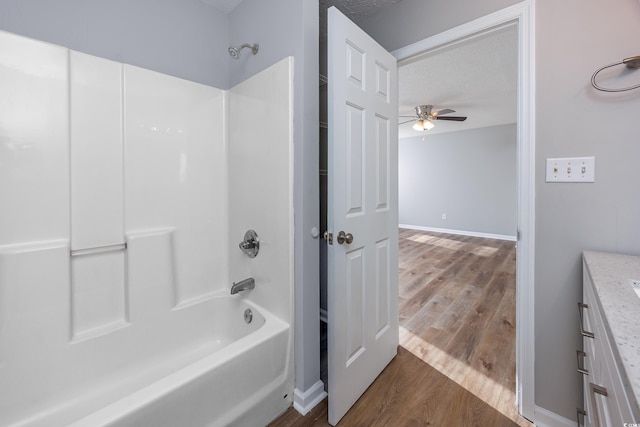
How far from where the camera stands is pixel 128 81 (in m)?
1.46

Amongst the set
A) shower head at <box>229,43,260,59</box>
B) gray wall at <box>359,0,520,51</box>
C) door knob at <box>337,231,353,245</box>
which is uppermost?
gray wall at <box>359,0,520,51</box>

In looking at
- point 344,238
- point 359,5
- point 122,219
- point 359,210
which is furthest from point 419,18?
point 122,219

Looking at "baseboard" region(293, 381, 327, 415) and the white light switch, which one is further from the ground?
the white light switch

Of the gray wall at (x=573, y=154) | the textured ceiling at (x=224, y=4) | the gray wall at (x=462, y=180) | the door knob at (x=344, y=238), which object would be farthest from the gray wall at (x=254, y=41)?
the gray wall at (x=462, y=180)

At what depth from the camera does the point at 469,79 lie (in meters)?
3.21

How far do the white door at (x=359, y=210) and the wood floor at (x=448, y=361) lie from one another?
14 cm

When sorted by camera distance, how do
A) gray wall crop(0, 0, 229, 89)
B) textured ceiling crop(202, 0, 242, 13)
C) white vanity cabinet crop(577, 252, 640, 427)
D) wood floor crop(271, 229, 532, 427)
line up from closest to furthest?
white vanity cabinet crop(577, 252, 640, 427)
gray wall crop(0, 0, 229, 89)
wood floor crop(271, 229, 532, 427)
textured ceiling crop(202, 0, 242, 13)

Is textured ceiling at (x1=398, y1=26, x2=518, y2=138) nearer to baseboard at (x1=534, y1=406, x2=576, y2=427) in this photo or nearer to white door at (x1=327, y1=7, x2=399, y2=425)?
white door at (x1=327, y1=7, x2=399, y2=425)

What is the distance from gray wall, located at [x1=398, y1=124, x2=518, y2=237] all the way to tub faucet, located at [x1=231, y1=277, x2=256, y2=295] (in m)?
5.91

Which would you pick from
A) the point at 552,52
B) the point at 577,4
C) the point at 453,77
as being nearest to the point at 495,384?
the point at 552,52

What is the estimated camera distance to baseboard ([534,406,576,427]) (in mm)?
1284

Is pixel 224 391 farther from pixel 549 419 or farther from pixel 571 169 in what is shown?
pixel 571 169

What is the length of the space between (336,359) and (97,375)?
3.96 feet

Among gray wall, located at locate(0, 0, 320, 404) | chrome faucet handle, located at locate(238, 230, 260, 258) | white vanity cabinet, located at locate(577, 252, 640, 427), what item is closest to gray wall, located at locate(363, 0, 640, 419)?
white vanity cabinet, located at locate(577, 252, 640, 427)
